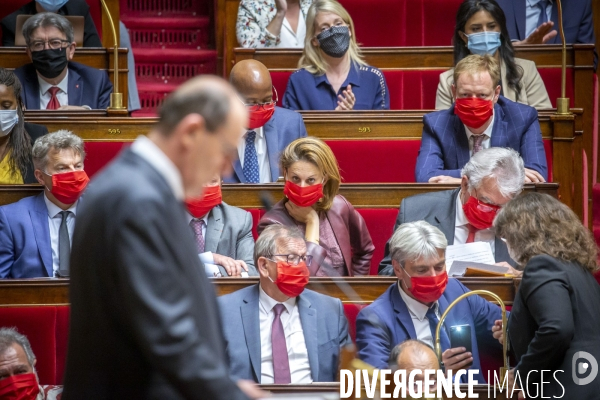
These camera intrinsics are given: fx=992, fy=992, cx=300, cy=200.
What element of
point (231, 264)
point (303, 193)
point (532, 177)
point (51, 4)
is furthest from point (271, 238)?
point (51, 4)

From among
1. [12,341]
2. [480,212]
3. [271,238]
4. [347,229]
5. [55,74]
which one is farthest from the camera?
[55,74]

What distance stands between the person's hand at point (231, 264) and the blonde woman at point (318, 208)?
14 cm

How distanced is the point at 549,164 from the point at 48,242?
1.76 metres

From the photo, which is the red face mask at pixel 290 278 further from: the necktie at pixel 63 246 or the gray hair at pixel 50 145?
the gray hair at pixel 50 145

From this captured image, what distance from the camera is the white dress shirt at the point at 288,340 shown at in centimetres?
247

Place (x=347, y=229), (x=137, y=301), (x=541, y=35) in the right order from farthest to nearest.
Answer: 1. (x=541, y=35)
2. (x=347, y=229)
3. (x=137, y=301)

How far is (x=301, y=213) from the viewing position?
9.77ft

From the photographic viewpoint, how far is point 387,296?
8.48ft

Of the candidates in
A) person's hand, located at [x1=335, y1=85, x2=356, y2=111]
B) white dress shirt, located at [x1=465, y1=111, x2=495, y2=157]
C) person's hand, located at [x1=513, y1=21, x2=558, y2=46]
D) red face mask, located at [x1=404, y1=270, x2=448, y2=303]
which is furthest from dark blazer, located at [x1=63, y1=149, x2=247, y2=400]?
person's hand, located at [x1=513, y1=21, x2=558, y2=46]

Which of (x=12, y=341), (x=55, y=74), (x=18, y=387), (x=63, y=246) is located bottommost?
(x=18, y=387)

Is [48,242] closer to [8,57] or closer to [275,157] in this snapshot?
[275,157]

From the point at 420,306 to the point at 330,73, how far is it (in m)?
1.50

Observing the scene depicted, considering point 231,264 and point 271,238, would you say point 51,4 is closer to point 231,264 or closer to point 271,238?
point 231,264

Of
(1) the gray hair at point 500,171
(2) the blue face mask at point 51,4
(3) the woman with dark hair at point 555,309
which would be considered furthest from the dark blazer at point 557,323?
(2) the blue face mask at point 51,4
